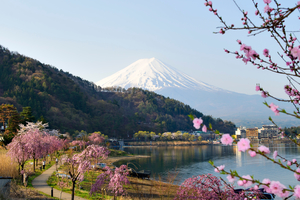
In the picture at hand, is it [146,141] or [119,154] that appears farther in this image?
[146,141]

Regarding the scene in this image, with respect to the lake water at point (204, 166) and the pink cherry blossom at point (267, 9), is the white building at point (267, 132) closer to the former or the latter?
the lake water at point (204, 166)

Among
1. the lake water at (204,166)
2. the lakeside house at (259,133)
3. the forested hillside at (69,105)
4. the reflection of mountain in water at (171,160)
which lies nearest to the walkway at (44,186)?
the lake water at (204,166)

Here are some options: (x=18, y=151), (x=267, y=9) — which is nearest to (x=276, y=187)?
(x=267, y=9)

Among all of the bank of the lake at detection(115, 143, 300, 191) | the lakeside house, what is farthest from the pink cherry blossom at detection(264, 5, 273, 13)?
the lakeside house

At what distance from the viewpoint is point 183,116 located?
5438 inches

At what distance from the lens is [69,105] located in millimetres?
89000

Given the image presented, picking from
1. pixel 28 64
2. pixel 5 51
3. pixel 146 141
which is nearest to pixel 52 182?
pixel 146 141

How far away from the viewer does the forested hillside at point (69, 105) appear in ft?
234

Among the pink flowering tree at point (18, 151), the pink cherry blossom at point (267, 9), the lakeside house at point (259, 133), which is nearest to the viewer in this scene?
the pink cherry blossom at point (267, 9)

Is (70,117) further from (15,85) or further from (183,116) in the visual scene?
(183,116)

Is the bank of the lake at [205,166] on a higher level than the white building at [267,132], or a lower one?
lower

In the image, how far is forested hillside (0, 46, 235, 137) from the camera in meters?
71.3

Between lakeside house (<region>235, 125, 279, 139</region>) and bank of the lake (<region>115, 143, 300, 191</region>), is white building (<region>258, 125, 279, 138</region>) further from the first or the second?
bank of the lake (<region>115, 143, 300, 191</region>)

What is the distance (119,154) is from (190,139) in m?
53.7
